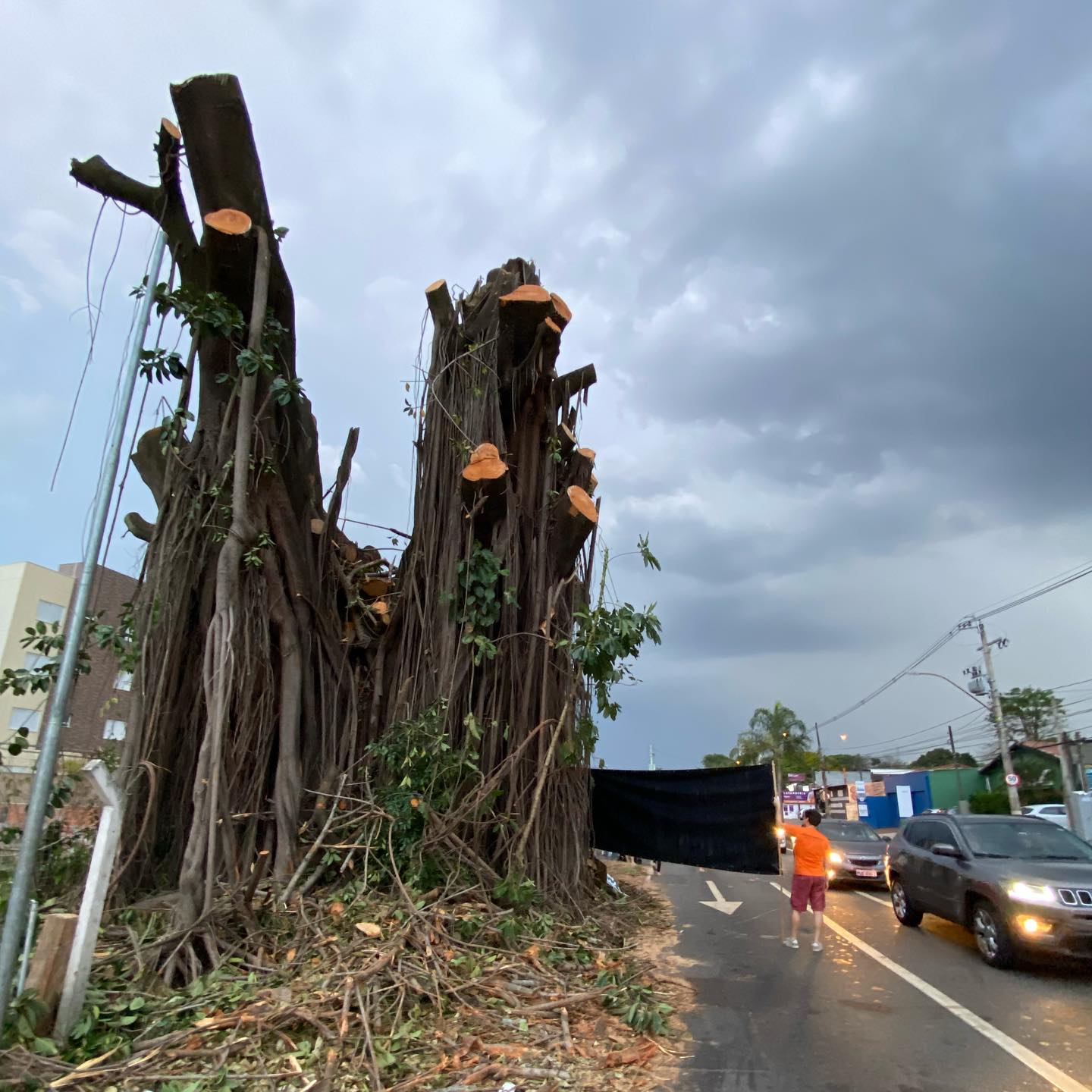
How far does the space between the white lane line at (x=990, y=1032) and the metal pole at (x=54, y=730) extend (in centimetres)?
532

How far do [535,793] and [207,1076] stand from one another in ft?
10.8

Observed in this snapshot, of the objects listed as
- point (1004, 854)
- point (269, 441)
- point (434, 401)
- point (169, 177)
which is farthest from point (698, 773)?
point (169, 177)

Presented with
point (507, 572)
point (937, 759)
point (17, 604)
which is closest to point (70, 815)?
point (507, 572)

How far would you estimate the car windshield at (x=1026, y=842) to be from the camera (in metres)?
7.67

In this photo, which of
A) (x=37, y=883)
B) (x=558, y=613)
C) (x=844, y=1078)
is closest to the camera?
(x=844, y=1078)

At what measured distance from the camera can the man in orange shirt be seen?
25.2 feet

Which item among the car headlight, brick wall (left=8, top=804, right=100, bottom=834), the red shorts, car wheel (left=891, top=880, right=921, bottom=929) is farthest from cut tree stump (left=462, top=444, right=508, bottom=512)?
car wheel (left=891, top=880, right=921, bottom=929)

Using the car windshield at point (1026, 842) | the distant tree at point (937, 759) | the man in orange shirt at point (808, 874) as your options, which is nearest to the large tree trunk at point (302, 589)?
the man in orange shirt at point (808, 874)

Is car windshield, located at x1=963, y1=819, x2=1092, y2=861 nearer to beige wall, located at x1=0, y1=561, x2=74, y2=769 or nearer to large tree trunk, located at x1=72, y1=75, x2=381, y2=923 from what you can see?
large tree trunk, located at x1=72, y1=75, x2=381, y2=923

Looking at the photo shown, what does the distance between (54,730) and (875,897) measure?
12278 mm

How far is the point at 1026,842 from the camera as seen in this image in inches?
312

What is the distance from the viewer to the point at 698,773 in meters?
8.46

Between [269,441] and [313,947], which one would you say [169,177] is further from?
[313,947]

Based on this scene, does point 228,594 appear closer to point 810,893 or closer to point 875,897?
point 810,893
